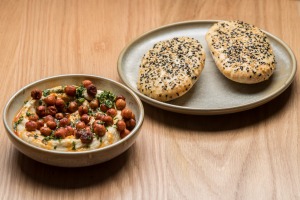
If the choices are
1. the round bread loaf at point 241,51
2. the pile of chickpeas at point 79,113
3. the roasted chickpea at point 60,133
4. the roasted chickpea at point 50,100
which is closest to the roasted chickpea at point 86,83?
the pile of chickpeas at point 79,113

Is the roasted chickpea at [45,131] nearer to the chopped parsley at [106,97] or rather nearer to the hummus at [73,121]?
the hummus at [73,121]

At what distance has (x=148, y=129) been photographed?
1630mm

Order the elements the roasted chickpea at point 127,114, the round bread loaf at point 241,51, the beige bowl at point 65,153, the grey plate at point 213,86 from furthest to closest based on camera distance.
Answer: the round bread loaf at point 241,51, the grey plate at point 213,86, the roasted chickpea at point 127,114, the beige bowl at point 65,153

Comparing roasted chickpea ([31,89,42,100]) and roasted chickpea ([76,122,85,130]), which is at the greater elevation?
roasted chickpea ([31,89,42,100])

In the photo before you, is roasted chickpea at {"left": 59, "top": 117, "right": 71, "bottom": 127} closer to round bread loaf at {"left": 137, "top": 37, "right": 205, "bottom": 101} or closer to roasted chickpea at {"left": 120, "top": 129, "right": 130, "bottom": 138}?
roasted chickpea at {"left": 120, "top": 129, "right": 130, "bottom": 138}

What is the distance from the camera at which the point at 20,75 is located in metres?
1.84

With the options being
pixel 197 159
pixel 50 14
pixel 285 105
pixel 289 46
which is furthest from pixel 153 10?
pixel 197 159

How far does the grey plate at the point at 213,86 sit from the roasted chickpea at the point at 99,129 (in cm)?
27

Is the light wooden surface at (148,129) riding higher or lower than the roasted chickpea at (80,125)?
lower

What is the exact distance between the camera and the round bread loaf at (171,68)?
167 cm

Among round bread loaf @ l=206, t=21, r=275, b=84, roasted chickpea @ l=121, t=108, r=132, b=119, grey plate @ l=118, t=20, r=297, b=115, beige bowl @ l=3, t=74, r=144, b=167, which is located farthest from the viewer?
round bread loaf @ l=206, t=21, r=275, b=84

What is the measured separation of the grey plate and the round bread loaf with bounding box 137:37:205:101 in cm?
4

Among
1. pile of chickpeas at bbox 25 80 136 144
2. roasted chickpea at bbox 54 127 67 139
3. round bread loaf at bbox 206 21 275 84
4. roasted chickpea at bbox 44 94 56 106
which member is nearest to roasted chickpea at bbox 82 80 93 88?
pile of chickpeas at bbox 25 80 136 144

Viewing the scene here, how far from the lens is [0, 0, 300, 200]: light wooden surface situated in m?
1.43
